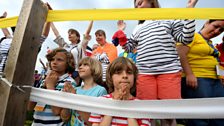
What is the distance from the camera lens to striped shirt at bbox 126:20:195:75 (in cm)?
255

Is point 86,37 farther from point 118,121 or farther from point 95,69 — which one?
point 118,121

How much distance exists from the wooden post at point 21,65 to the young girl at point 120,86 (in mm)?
520

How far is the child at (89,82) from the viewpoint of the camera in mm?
2506

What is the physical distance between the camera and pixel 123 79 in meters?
2.14

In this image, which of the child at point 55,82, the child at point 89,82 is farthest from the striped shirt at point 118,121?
the child at point 55,82

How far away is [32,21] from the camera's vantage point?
1.85 m

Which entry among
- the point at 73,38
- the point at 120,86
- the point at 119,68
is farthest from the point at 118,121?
the point at 73,38

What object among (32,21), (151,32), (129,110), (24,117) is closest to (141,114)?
(129,110)

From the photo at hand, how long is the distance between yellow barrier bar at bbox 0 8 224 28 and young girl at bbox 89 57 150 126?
1.62 ft

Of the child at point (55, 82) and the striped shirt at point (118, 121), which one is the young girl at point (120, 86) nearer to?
the striped shirt at point (118, 121)

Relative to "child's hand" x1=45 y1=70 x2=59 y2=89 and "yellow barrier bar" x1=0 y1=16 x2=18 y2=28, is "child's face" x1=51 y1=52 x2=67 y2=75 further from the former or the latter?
"yellow barrier bar" x1=0 y1=16 x2=18 y2=28

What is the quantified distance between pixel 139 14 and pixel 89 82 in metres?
1.10

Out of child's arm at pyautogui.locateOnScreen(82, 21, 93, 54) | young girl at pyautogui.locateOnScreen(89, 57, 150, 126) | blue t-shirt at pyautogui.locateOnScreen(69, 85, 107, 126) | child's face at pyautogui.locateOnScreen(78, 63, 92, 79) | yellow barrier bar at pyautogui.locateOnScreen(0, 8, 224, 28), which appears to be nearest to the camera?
yellow barrier bar at pyautogui.locateOnScreen(0, 8, 224, 28)

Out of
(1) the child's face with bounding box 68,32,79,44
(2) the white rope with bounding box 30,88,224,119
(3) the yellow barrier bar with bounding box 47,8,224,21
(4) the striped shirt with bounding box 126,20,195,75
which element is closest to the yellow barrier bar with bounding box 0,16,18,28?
Answer: (3) the yellow barrier bar with bounding box 47,8,224,21
